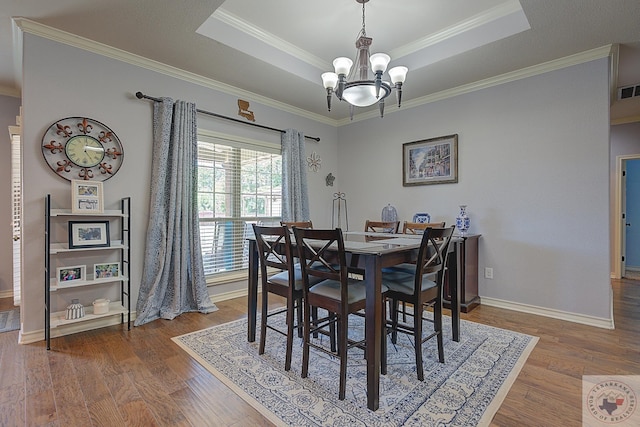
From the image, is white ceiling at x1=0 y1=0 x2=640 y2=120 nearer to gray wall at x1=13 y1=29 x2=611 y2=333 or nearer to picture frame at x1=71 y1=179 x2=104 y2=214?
gray wall at x1=13 y1=29 x2=611 y2=333

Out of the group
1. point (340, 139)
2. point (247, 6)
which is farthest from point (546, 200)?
point (247, 6)

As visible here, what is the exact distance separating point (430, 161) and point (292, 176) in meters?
1.85

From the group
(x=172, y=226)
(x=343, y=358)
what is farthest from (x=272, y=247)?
(x=172, y=226)

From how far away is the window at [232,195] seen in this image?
11.8 feet

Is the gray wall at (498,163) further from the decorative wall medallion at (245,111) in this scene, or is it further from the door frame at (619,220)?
the door frame at (619,220)

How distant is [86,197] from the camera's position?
8.77ft

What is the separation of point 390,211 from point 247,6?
2861 mm

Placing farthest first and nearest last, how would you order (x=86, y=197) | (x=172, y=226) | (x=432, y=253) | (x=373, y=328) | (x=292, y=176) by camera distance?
1. (x=292, y=176)
2. (x=172, y=226)
3. (x=86, y=197)
4. (x=432, y=253)
5. (x=373, y=328)

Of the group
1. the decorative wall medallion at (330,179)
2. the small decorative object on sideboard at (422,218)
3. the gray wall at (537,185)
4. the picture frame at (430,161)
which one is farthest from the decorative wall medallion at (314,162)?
the small decorative object on sideboard at (422,218)

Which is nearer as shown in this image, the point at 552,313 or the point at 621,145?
the point at 552,313

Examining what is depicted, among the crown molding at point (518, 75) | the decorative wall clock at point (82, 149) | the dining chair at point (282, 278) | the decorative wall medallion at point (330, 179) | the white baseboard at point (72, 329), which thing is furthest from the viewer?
the decorative wall medallion at point (330, 179)

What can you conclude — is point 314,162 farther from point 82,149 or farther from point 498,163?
point 82,149

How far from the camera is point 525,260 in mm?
3303

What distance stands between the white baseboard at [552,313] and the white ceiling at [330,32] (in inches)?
98.9
